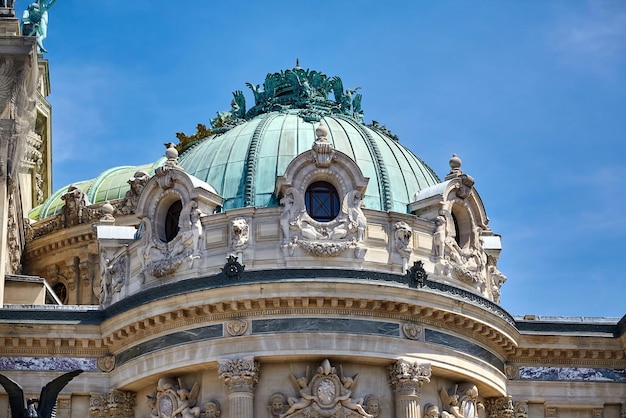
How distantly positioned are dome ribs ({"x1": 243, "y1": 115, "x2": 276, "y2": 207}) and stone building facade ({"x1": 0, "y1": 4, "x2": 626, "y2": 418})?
49mm

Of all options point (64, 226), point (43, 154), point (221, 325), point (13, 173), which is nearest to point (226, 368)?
point (221, 325)

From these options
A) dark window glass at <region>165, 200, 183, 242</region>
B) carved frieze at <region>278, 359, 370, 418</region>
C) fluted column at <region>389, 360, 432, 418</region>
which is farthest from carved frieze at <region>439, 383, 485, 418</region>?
dark window glass at <region>165, 200, 183, 242</region>

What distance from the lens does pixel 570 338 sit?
45.4m

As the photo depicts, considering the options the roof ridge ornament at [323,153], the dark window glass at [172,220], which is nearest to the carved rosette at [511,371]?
the roof ridge ornament at [323,153]

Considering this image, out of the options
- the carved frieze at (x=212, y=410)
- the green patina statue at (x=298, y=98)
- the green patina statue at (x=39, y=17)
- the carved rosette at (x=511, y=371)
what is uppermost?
the green patina statue at (x=39, y=17)

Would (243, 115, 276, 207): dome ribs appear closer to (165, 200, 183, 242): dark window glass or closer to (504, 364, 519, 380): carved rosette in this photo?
(165, 200, 183, 242): dark window glass

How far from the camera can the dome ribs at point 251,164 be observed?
45031mm

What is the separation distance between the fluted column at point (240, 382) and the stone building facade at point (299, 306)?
0.04 metres

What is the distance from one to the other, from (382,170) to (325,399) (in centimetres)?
833

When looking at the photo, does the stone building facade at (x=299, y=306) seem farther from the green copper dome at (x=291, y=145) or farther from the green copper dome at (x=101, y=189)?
the green copper dome at (x=101, y=189)

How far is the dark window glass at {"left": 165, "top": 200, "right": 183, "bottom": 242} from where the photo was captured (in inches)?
1753

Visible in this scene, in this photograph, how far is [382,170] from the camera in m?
46.3

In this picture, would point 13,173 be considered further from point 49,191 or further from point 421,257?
point 49,191

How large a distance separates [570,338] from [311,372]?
8646mm
